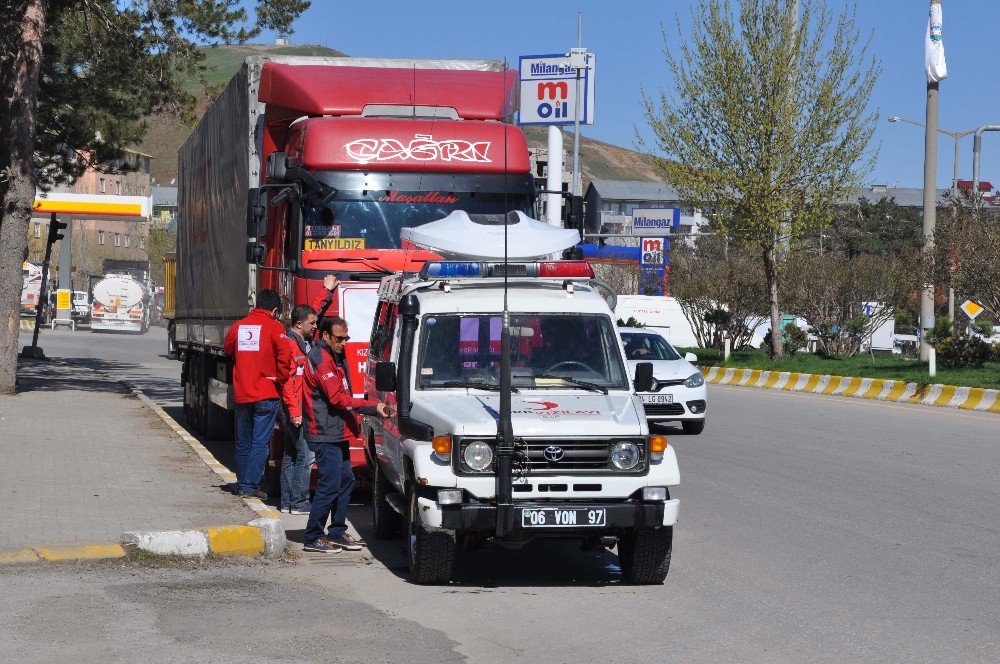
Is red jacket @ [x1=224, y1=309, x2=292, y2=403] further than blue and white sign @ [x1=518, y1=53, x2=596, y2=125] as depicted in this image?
No

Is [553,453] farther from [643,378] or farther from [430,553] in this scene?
[643,378]

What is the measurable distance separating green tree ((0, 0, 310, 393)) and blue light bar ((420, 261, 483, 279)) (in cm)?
1549

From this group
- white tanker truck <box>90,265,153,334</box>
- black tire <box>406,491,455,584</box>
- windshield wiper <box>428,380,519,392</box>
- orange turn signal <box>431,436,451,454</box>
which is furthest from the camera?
white tanker truck <box>90,265,153,334</box>

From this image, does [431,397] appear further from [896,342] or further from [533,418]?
[896,342]

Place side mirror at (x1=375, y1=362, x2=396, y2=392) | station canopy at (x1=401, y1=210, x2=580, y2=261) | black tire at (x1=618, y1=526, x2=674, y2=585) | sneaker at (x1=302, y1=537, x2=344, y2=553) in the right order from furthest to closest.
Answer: station canopy at (x1=401, y1=210, x2=580, y2=261) < sneaker at (x1=302, y1=537, x2=344, y2=553) < side mirror at (x1=375, y1=362, x2=396, y2=392) < black tire at (x1=618, y1=526, x2=674, y2=585)

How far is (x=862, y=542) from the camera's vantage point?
11.0m

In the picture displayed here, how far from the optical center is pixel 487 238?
36.3 ft

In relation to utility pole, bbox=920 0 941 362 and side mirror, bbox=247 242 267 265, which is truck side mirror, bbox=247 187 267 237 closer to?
side mirror, bbox=247 242 267 265

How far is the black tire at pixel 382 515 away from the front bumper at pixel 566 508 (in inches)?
83.0

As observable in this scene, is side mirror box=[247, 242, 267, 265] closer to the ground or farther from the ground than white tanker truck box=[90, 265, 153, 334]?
farther from the ground

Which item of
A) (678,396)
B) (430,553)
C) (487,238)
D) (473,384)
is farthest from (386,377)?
(678,396)

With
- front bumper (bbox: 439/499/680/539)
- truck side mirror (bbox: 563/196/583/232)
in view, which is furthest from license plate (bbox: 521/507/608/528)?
truck side mirror (bbox: 563/196/583/232)

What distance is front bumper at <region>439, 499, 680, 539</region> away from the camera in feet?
28.1

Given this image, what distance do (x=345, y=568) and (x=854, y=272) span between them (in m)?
35.9
